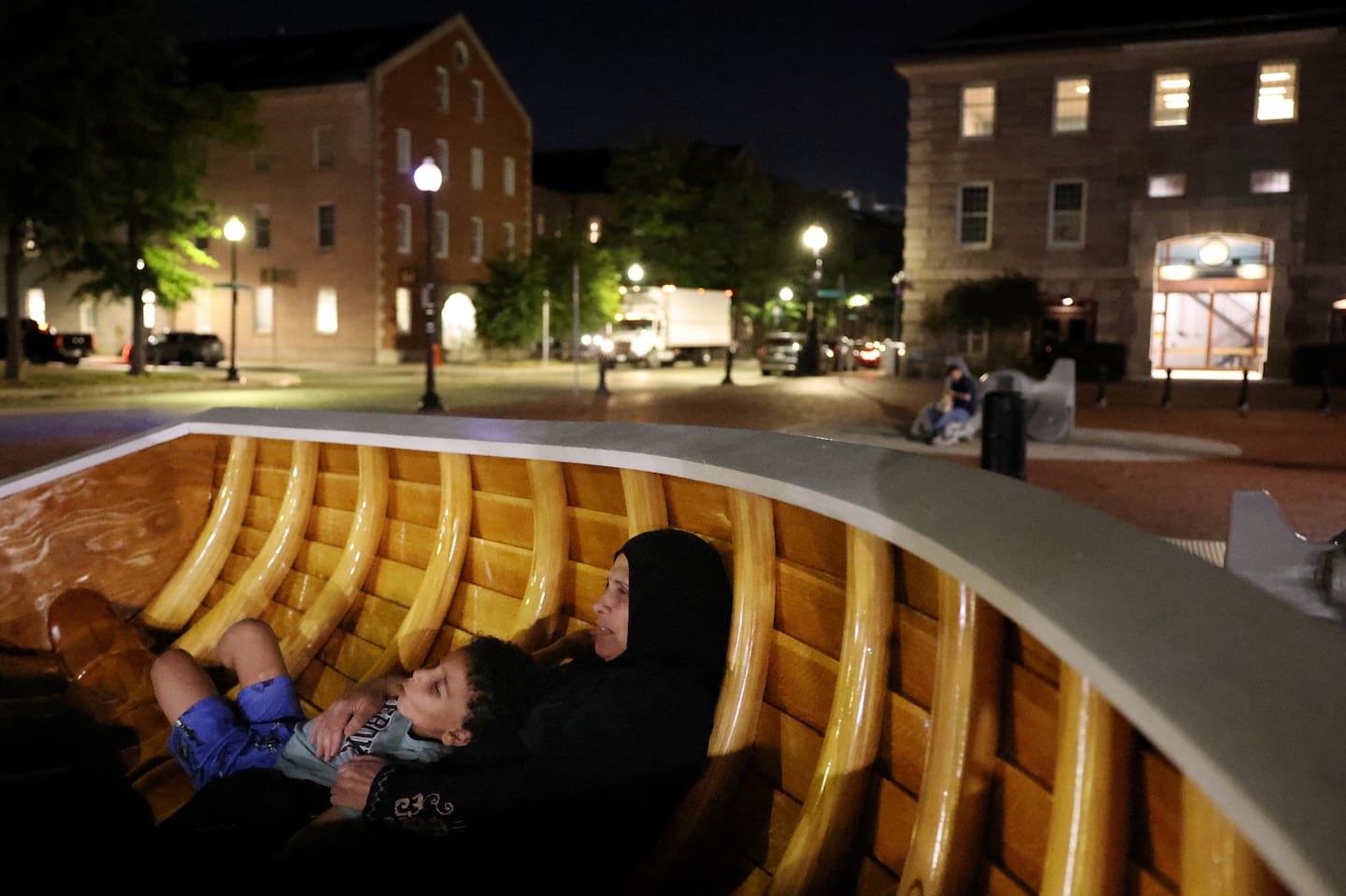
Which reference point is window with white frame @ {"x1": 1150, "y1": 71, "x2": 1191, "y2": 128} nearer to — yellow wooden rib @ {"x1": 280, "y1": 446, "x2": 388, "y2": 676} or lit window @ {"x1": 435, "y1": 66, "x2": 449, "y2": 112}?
lit window @ {"x1": 435, "y1": 66, "x2": 449, "y2": 112}

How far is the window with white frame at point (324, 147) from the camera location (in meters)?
46.5

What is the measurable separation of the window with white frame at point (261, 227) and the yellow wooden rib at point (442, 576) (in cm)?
4756

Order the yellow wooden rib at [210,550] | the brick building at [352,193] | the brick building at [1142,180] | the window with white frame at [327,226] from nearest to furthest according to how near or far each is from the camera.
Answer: the yellow wooden rib at [210,550]
the brick building at [1142,180]
the brick building at [352,193]
the window with white frame at [327,226]

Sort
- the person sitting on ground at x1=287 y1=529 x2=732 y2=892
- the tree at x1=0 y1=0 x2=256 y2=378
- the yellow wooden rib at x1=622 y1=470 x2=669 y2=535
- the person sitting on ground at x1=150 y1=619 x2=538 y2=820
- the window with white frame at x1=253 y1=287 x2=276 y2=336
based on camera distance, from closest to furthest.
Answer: the person sitting on ground at x1=287 y1=529 x2=732 y2=892 → the person sitting on ground at x1=150 y1=619 x2=538 y2=820 → the yellow wooden rib at x1=622 y1=470 x2=669 y2=535 → the tree at x1=0 y1=0 x2=256 y2=378 → the window with white frame at x1=253 y1=287 x2=276 y2=336

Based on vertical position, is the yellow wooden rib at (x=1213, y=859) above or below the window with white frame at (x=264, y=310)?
below

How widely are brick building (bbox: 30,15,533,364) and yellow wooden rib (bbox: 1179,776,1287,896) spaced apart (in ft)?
146

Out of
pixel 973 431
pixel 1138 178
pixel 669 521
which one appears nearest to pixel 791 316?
pixel 1138 178

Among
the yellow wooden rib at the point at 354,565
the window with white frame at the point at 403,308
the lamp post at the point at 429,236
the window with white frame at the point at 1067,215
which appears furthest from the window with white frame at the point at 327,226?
the yellow wooden rib at the point at 354,565

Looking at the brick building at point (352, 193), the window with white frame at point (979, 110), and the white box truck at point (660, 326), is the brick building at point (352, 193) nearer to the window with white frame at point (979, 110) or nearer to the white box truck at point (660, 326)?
the white box truck at point (660, 326)

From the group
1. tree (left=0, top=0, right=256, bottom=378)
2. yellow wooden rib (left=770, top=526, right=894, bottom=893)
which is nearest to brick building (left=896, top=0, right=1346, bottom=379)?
tree (left=0, top=0, right=256, bottom=378)

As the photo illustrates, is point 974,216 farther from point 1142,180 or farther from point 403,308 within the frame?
point 403,308

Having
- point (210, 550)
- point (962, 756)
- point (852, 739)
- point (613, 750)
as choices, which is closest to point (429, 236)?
point (210, 550)

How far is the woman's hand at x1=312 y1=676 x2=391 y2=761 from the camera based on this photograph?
139 inches

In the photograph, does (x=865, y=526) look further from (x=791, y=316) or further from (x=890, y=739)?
(x=791, y=316)
